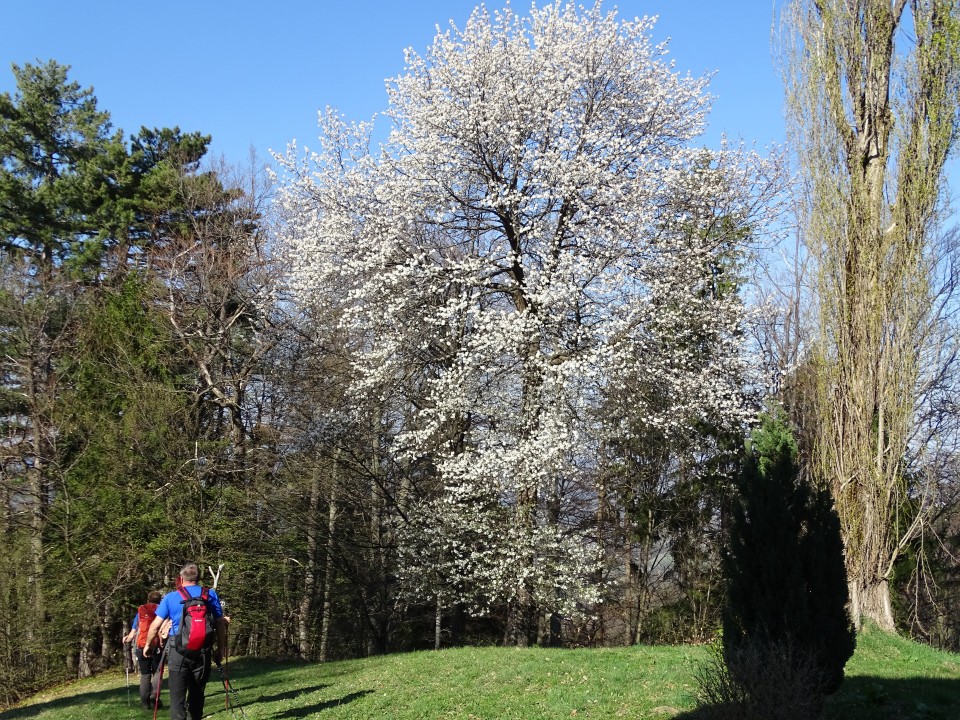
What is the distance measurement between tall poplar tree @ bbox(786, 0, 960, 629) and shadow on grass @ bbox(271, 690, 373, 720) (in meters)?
7.25

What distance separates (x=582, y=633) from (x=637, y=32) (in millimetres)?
15973

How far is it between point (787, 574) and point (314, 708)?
5.65 metres

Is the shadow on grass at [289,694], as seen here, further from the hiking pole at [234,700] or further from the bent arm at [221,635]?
the bent arm at [221,635]

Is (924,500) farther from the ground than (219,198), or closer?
closer

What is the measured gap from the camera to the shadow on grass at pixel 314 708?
31.2ft

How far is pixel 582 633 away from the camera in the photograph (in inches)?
939

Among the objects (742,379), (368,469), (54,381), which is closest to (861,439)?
(742,379)

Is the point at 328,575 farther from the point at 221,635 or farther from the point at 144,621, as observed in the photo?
the point at 221,635

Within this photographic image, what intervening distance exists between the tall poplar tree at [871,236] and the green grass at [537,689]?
1870 millimetres

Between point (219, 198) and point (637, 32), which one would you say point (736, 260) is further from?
point (219, 198)

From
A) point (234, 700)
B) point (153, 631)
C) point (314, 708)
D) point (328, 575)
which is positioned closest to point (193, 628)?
point (153, 631)

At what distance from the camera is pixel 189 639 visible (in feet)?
24.8

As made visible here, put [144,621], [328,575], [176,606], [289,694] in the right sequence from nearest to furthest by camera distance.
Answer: [176,606] → [144,621] → [289,694] → [328,575]

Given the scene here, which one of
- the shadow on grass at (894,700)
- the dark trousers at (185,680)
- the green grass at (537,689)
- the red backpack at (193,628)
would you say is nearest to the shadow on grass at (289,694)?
the green grass at (537,689)
